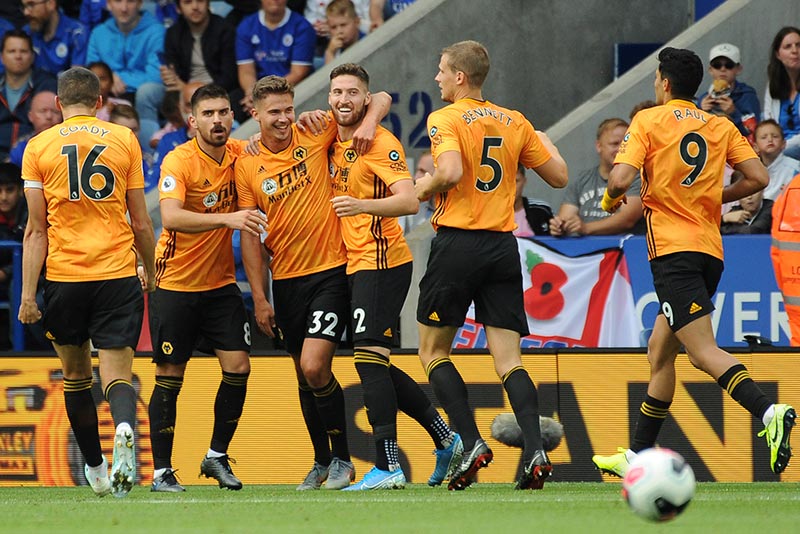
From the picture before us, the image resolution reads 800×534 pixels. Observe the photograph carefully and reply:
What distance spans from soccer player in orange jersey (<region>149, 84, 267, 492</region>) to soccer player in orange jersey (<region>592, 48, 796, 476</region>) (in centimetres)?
226

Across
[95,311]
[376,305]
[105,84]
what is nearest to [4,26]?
[105,84]

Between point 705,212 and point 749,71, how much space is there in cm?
526

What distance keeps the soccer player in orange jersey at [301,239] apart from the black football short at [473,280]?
2.30 feet

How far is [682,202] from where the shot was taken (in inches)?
315

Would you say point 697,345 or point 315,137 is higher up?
point 315,137

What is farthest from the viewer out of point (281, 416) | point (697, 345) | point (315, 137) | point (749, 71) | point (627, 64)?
point (627, 64)

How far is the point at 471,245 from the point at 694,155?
4.37 feet

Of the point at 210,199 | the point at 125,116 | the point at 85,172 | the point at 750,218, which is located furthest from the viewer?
the point at 125,116

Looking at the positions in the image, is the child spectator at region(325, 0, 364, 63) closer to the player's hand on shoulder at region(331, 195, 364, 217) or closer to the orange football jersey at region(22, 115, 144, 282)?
the orange football jersey at region(22, 115, 144, 282)

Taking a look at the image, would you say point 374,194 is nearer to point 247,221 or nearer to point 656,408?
point 247,221

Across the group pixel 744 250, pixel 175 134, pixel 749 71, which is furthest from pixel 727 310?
pixel 175 134

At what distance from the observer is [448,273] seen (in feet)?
25.9

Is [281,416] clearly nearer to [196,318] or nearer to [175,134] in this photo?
[196,318]

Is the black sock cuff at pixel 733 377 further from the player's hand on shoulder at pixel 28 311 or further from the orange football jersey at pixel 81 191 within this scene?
the player's hand on shoulder at pixel 28 311
